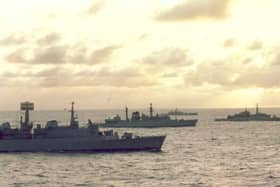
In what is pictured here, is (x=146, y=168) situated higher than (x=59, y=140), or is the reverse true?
(x=59, y=140)

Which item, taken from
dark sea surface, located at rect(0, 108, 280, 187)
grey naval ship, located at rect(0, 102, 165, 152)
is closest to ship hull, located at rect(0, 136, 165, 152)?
grey naval ship, located at rect(0, 102, 165, 152)

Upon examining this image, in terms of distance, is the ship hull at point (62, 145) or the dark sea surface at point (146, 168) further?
the ship hull at point (62, 145)

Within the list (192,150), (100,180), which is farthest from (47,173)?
(192,150)

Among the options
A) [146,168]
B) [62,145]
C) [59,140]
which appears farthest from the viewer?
[62,145]

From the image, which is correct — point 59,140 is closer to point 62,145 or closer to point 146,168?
point 62,145

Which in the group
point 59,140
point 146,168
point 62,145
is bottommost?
point 146,168

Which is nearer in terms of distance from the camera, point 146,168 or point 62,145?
point 146,168

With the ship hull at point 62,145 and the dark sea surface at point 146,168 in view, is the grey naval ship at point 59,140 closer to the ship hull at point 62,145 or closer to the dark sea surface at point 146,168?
the ship hull at point 62,145

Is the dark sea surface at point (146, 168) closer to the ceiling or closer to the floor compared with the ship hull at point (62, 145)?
closer to the floor

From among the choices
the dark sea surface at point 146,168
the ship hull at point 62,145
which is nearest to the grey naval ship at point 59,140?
the ship hull at point 62,145

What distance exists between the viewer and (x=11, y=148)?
93.4 m

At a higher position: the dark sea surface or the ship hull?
the ship hull

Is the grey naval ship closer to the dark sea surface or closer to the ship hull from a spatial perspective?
the ship hull

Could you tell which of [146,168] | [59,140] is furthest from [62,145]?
[146,168]
